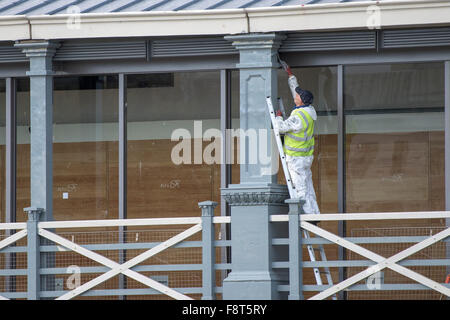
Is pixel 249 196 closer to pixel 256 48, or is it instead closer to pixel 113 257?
pixel 256 48

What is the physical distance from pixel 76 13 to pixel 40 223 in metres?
2.61

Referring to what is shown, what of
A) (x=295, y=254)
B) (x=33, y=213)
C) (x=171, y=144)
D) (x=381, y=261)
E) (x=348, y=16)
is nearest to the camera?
(x=381, y=261)

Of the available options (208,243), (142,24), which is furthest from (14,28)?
(208,243)

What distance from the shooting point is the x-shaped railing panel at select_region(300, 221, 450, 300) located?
39.8 feet

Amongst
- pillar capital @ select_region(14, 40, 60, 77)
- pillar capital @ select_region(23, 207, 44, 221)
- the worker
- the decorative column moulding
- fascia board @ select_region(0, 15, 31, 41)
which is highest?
fascia board @ select_region(0, 15, 31, 41)

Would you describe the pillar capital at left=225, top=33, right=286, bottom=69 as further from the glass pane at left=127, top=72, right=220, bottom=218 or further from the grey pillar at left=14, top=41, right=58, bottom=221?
the grey pillar at left=14, top=41, right=58, bottom=221

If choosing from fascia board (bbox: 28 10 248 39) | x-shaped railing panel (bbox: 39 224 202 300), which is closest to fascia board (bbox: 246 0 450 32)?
fascia board (bbox: 28 10 248 39)

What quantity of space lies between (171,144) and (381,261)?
395 centimetres

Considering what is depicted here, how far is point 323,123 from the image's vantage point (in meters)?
14.5

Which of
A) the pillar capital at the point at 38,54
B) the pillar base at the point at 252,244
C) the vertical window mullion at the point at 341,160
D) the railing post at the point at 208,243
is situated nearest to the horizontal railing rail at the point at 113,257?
the railing post at the point at 208,243

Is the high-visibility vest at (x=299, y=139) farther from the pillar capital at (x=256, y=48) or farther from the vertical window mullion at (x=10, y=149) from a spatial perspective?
the vertical window mullion at (x=10, y=149)

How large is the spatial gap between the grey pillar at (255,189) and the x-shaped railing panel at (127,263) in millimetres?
547

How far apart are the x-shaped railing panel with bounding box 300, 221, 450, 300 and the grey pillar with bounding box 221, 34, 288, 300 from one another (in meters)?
0.54

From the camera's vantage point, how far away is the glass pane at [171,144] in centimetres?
1460
